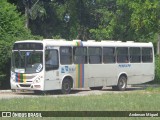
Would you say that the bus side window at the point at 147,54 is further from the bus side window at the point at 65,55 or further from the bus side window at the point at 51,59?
the bus side window at the point at 51,59

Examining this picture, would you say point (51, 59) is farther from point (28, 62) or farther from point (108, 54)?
point (108, 54)

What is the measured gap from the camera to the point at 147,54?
107ft

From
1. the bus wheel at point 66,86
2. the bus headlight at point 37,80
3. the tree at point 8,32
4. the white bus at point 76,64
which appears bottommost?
the bus wheel at point 66,86

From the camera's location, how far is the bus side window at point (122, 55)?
30.2 m

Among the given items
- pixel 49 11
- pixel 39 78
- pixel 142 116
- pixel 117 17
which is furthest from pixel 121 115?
pixel 49 11

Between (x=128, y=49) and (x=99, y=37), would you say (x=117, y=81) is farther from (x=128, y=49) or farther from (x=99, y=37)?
(x=99, y=37)

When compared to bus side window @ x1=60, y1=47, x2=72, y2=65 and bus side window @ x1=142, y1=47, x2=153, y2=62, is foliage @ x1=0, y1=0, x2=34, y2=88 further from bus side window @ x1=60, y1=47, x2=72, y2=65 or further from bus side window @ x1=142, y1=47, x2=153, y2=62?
bus side window @ x1=142, y1=47, x2=153, y2=62

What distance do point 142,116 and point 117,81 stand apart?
17.6 m

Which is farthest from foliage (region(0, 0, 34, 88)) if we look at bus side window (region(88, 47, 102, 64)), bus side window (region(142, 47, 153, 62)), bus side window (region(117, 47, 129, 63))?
bus side window (region(142, 47, 153, 62))

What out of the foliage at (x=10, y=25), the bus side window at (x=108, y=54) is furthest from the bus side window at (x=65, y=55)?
the foliage at (x=10, y=25)

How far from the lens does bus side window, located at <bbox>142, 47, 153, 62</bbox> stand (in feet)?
105

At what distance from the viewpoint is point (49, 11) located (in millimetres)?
51188

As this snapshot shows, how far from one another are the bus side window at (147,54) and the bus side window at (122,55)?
1.85 metres

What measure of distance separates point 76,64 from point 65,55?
1040mm
